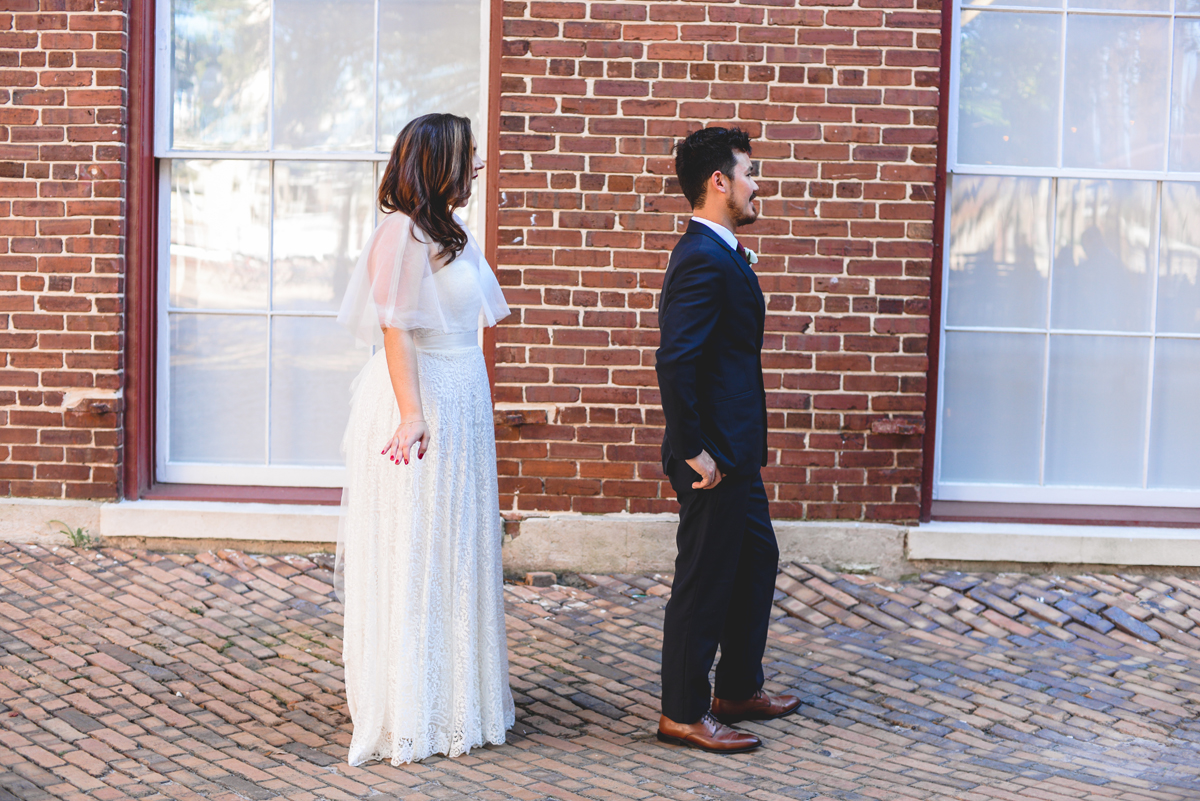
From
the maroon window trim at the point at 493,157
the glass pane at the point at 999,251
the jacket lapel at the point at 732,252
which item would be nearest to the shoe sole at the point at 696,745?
the jacket lapel at the point at 732,252

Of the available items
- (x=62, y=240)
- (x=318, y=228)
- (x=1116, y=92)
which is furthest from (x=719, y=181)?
(x=62, y=240)

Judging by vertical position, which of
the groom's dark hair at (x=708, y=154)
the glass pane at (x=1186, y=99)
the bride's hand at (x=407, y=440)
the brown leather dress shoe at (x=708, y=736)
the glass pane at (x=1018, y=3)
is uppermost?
the glass pane at (x=1018, y=3)

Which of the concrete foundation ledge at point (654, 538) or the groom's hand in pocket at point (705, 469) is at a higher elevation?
the groom's hand in pocket at point (705, 469)

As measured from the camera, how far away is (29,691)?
13.4 ft

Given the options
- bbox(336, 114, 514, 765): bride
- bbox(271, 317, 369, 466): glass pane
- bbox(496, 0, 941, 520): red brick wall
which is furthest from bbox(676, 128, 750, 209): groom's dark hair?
bbox(271, 317, 369, 466): glass pane

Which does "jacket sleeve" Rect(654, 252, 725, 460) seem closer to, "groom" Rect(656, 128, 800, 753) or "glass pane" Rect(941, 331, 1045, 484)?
"groom" Rect(656, 128, 800, 753)

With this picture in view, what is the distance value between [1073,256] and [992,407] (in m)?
0.85

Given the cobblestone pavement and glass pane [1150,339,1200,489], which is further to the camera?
glass pane [1150,339,1200,489]

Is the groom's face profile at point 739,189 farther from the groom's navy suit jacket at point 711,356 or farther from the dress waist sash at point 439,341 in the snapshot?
the dress waist sash at point 439,341

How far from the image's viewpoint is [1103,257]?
5.69 meters

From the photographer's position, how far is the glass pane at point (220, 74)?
5672 millimetres

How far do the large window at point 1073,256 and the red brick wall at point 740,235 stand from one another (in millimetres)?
387

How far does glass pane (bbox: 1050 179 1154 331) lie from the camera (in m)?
5.67

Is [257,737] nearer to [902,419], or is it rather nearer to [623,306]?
[623,306]
